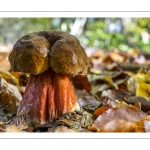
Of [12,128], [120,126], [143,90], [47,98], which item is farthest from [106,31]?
[120,126]

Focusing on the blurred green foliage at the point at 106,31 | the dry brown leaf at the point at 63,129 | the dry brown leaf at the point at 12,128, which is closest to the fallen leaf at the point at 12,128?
the dry brown leaf at the point at 12,128

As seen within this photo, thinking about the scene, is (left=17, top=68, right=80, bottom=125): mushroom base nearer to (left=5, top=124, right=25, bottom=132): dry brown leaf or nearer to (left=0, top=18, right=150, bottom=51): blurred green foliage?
(left=5, top=124, right=25, bottom=132): dry brown leaf

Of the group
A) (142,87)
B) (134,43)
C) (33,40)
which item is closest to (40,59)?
(33,40)

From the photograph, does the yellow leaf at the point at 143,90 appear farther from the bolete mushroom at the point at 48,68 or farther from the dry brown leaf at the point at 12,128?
the dry brown leaf at the point at 12,128

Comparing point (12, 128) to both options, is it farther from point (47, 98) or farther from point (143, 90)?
point (143, 90)

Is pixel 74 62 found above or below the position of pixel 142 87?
above

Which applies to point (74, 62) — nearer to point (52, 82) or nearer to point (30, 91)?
point (52, 82)
